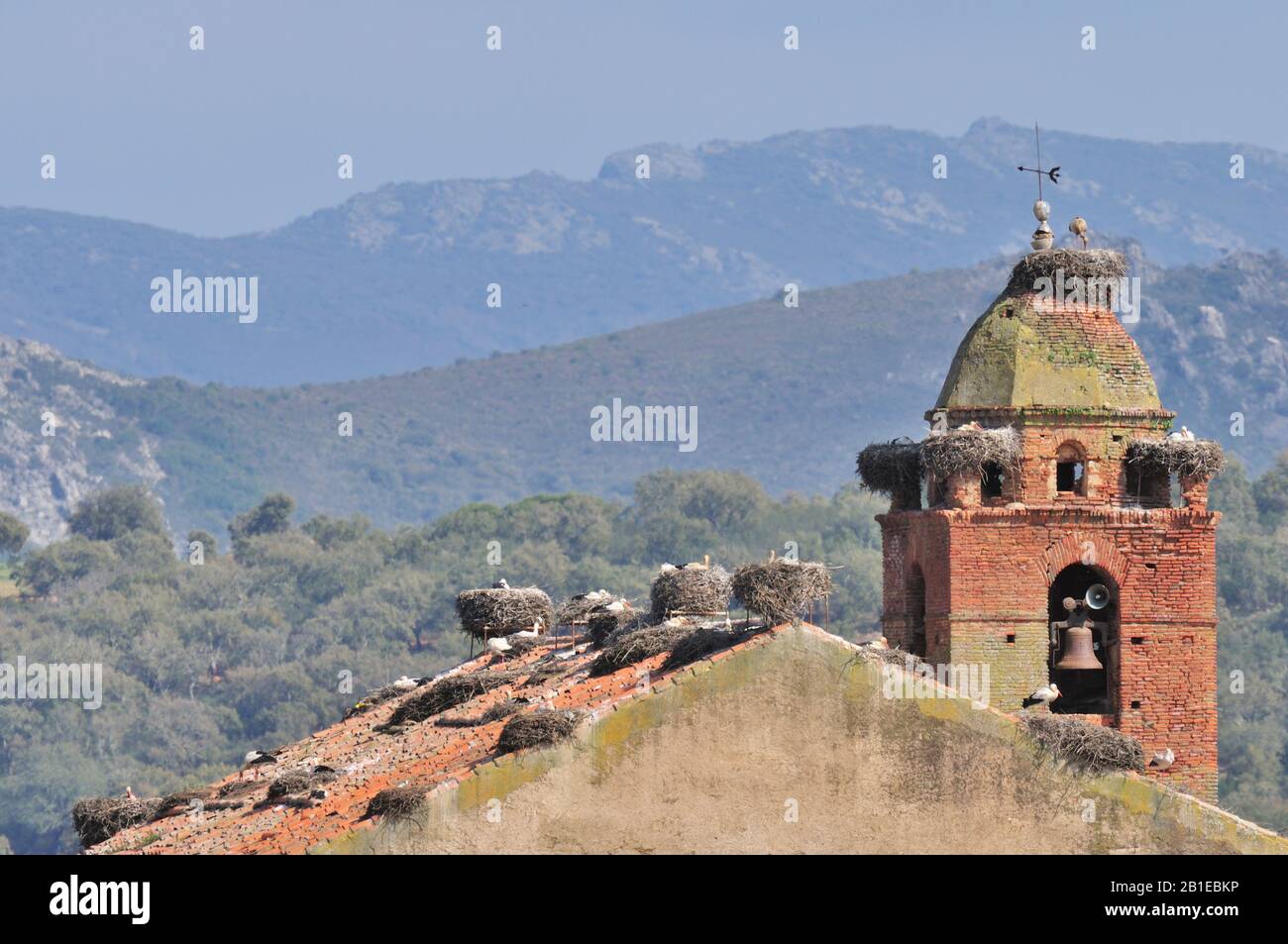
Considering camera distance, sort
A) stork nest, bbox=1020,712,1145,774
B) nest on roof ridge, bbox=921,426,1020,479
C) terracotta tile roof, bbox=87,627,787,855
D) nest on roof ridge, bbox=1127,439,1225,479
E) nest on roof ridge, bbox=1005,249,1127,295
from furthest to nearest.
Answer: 1. nest on roof ridge, bbox=1005,249,1127,295
2. nest on roof ridge, bbox=1127,439,1225,479
3. nest on roof ridge, bbox=921,426,1020,479
4. terracotta tile roof, bbox=87,627,787,855
5. stork nest, bbox=1020,712,1145,774

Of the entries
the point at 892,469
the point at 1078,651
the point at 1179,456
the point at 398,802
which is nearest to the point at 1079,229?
the point at 1179,456

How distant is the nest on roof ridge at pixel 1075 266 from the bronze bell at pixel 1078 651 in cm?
433

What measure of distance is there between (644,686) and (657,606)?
9.08 m

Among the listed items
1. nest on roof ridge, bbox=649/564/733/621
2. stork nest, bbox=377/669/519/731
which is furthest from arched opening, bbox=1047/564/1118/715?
stork nest, bbox=377/669/519/731

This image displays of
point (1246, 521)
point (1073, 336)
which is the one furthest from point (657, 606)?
point (1246, 521)

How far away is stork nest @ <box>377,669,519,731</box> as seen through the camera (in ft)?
147

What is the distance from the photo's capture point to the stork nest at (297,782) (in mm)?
39750

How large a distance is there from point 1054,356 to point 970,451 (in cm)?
180

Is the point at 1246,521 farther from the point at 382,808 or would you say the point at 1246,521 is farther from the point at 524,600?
the point at 382,808

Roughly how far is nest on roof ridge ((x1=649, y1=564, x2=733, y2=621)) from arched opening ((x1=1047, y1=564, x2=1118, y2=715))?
406cm

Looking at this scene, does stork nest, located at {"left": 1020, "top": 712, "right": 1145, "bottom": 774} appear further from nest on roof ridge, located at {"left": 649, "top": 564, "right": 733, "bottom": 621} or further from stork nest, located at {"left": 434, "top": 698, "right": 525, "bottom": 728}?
nest on roof ridge, located at {"left": 649, "top": 564, "right": 733, "bottom": 621}

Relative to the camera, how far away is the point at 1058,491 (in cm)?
4297

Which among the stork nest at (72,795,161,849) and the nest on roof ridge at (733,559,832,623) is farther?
the stork nest at (72,795,161,849)

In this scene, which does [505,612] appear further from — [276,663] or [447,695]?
[276,663]
